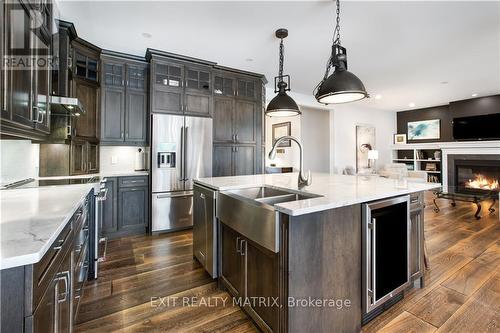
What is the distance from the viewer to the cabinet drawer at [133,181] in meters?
3.50

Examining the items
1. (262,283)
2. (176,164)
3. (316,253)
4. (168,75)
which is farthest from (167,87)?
(316,253)

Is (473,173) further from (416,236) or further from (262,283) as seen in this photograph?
(262,283)

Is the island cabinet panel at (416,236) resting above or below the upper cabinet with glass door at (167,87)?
below

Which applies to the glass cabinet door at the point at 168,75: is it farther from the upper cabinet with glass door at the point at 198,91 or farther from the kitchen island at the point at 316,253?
the kitchen island at the point at 316,253

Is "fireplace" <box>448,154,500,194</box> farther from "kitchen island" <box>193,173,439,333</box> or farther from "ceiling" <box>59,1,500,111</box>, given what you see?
"kitchen island" <box>193,173,439,333</box>

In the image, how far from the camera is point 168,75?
3.76m

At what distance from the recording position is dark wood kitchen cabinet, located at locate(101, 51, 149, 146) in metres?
3.58

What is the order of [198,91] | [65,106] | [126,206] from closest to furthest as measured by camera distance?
[65,106] < [126,206] < [198,91]

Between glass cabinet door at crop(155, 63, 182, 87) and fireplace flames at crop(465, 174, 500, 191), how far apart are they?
8223 millimetres

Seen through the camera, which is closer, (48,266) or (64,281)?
(48,266)

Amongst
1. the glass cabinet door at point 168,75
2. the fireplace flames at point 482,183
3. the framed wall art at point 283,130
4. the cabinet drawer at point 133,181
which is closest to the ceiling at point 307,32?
the glass cabinet door at point 168,75

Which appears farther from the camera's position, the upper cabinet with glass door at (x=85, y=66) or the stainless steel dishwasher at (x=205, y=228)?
the upper cabinet with glass door at (x=85, y=66)

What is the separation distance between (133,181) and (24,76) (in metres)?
2.19

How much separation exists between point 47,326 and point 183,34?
10.7 feet
